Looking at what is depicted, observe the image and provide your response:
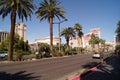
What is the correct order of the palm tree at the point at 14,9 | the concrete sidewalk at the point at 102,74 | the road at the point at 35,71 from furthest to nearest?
the palm tree at the point at 14,9 → the road at the point at 35,71 → the concrete sidewalk at the point at 102,74

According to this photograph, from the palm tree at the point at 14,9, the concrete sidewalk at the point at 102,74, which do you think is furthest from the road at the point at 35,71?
the palm tree at the point at 14,9

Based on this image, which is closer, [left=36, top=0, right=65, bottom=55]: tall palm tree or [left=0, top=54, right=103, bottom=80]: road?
[left=0, top=54, right=103, bottom=80]: road

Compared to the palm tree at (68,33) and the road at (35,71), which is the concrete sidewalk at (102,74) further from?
the palm tree at (68,33)

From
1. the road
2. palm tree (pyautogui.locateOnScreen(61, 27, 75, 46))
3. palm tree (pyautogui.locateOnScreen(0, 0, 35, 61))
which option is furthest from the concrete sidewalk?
palm tree (pyautogui.locateOnScreen(61, 27, 75, 46))

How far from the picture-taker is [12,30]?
1435 inches

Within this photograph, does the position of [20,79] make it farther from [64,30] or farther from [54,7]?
[64,30]

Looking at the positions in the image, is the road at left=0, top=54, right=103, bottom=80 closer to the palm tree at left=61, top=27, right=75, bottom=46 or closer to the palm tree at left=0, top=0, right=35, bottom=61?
the palm tree at left=0, top=0, right=35, bottom=61

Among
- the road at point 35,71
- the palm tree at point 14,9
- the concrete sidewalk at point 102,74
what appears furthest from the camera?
the palm tree at point 14,9

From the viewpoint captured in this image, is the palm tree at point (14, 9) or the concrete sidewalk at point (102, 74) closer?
the concrete sidewalk at point (102, 74)

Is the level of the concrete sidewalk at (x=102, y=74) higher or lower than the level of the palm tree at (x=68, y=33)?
lower

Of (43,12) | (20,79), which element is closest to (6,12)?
(43,12)

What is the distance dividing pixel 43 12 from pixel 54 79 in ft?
139

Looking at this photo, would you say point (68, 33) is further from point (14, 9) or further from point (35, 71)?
point (35, 71)

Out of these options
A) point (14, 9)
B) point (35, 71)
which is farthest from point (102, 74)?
point (14, 9)
